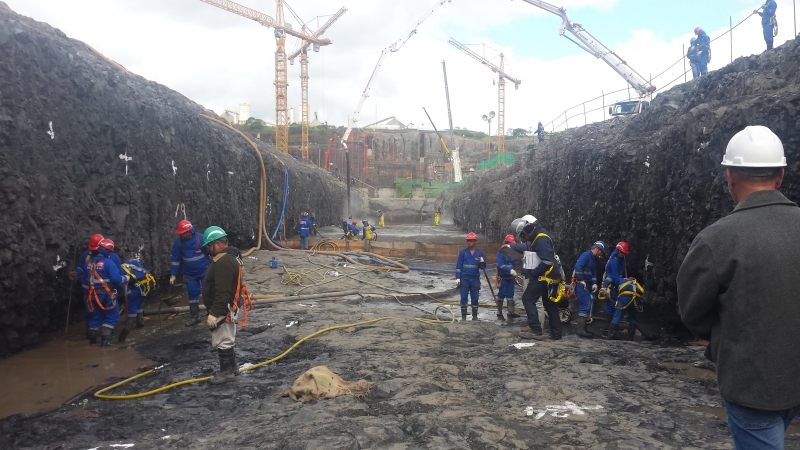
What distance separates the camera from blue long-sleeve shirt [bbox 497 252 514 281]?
988cm

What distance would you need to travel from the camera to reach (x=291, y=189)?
72.7ft

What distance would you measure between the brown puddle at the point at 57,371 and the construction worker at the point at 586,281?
687 cm

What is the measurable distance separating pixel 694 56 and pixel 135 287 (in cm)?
1352

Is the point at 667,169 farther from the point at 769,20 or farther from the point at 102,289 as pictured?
the point at 102,289

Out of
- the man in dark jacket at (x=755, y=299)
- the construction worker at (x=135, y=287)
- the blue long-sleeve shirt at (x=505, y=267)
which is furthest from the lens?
the blue long-sleeve shirt at (x=505, y=267)

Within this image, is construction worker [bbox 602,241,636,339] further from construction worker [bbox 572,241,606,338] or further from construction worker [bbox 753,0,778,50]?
construction worker [bbox 753,0,778,50]


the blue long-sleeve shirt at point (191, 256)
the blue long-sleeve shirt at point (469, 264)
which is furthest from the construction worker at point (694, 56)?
the blue long-sleeve shirt at point (191, 256)

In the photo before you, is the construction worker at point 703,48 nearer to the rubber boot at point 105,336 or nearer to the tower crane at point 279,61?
the rubber boot at point 105,336

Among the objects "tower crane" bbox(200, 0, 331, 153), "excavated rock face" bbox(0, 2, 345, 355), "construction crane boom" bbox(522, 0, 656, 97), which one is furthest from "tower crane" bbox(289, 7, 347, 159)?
"excavated rock face" bbox(0, 2, 345, 355)

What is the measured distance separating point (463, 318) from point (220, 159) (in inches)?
321

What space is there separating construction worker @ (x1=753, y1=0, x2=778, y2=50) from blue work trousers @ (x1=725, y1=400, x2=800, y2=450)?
36.2 feet

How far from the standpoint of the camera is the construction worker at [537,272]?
787cm

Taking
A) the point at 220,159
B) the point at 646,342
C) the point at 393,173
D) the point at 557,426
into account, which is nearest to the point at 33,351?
the point at 557,426

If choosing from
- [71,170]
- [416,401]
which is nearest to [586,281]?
[416,401]
